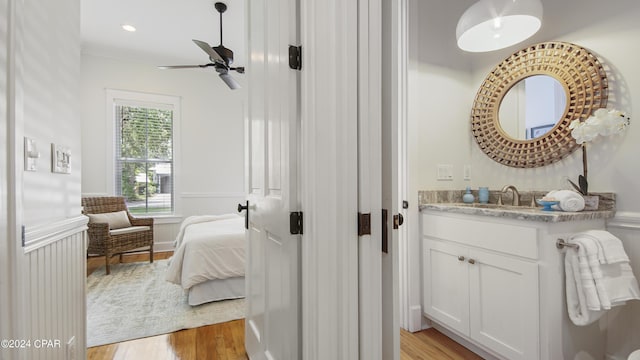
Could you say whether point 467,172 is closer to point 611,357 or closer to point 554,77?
point 554,77

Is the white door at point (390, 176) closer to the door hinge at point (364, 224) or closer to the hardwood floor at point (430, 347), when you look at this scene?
the door hinge at point (364, 224)

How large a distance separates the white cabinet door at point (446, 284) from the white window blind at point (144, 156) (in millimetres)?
4194

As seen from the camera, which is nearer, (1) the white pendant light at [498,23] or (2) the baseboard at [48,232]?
(2) the baseboard at [48,232]

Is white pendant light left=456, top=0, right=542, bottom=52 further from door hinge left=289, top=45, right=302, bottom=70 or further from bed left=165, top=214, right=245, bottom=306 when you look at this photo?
bed left=165, top=214, right=245, bottom=306

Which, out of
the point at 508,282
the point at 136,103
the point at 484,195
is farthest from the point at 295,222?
the point at 136,103

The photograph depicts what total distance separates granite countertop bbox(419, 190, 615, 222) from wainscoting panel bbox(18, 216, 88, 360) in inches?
80.0

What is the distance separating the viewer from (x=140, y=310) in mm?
2463

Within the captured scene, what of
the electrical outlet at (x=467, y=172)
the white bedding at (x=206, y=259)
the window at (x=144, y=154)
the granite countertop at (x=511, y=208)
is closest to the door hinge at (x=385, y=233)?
the granite countertop at (x=511, y=208)

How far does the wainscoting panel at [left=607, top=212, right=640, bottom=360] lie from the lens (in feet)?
5.02

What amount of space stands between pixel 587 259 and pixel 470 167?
43.1 inches

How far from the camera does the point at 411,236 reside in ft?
6.98

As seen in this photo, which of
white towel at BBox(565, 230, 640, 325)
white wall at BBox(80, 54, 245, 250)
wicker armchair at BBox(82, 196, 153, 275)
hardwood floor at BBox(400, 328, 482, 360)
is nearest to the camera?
white towel at BBox(565, 230, 640, 325)

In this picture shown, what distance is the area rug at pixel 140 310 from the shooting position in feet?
7.00

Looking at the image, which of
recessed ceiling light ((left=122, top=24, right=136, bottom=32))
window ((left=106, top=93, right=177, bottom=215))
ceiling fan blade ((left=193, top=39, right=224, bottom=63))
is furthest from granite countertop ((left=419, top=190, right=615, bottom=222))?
window ((left=106, top=93, right=177, bottom=215))
